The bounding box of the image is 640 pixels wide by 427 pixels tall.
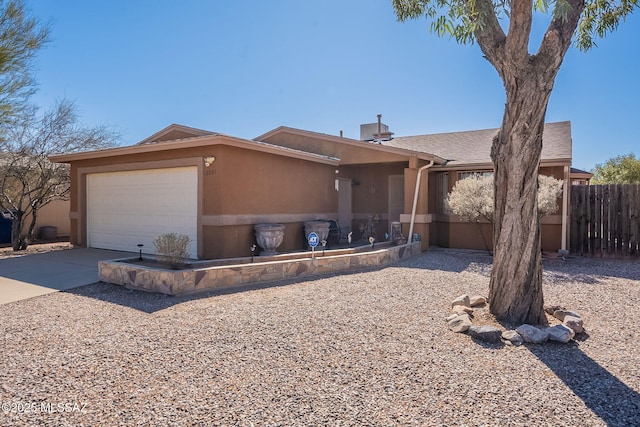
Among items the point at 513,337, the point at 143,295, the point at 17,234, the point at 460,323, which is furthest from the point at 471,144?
the point at 17,234

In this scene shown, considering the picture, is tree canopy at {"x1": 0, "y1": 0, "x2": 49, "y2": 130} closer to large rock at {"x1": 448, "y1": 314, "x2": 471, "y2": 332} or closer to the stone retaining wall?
the stone retaining wall

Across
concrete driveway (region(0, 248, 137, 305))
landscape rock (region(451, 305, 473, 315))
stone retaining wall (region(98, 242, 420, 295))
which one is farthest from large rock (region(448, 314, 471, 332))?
concrete driveway (region(0, 248, 137, 305))

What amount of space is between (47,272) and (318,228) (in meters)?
6.69

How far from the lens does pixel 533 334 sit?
4.30 metres

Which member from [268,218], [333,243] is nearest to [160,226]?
[268,218]

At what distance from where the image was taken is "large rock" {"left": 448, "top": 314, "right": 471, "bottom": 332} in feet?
15.0

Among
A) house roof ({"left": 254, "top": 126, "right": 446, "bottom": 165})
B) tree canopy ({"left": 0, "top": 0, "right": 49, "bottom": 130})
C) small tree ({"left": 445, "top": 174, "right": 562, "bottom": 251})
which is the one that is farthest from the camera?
house roof ({"left": 254, "top": 126, "right": 446, "bottom": 165})

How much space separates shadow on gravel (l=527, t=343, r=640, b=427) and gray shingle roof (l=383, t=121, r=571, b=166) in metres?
7.82

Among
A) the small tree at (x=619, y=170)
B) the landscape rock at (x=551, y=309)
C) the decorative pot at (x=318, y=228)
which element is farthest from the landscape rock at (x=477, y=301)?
the small tree at (x=619, y=170)

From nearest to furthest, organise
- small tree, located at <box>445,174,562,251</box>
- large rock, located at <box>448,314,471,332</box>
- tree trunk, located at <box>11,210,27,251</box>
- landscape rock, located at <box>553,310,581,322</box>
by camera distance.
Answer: large rock, located at <box>448,314,471,332</box>
landscape rock, located at <box>553,310,581,322</box>
small tree, located at <box>445,174,562,251</box>
tree trunk, located at <box>11,210,27,251</box>

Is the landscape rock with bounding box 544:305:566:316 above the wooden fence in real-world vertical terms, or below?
below

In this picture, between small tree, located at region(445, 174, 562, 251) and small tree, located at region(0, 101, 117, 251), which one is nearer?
small tree, located at region(445, 174, 562, 251)

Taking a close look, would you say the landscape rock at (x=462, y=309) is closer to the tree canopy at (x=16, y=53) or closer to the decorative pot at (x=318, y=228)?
the decorative pot at (x=318, y=228)

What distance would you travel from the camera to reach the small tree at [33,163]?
12.6 metres
